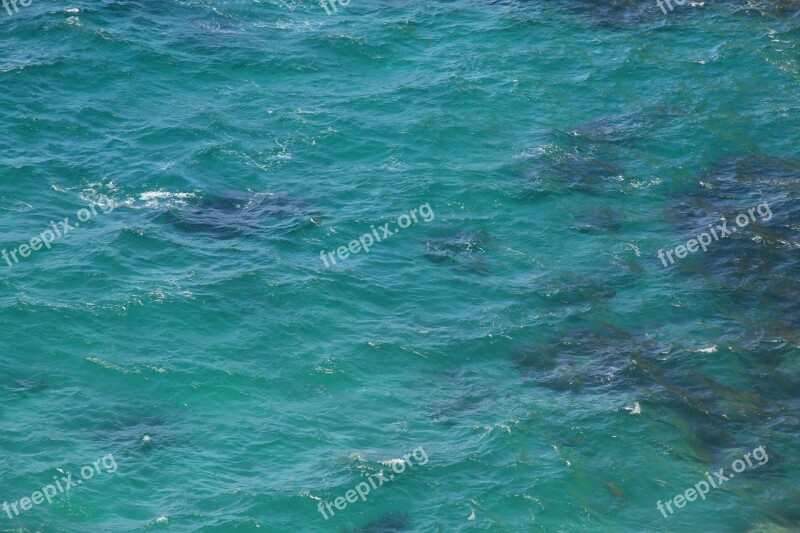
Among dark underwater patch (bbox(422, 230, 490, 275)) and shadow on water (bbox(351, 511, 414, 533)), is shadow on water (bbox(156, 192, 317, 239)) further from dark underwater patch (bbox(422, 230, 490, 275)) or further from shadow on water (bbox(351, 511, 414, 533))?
shadow on water (bbox(351, 511, 414, 533))

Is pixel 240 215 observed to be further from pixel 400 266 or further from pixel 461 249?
pixel 461 249

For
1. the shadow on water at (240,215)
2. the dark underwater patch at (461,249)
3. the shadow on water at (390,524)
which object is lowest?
the shadow on water at (390,524)

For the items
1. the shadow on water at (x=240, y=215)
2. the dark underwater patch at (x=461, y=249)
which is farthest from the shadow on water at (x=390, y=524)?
the shadow on water at (x=240, y=215)

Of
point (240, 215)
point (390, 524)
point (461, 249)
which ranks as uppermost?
point (240, 215)

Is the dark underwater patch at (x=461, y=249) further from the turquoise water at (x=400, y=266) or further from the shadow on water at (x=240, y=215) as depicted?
the shadow on water at (x=240, y=215)

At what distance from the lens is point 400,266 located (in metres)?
80.7

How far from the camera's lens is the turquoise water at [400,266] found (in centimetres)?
6306

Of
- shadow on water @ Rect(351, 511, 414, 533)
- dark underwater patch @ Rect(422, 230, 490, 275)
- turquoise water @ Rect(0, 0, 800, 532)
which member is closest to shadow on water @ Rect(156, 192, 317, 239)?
turquoise water @ Rect(0, 0, 800, 532)

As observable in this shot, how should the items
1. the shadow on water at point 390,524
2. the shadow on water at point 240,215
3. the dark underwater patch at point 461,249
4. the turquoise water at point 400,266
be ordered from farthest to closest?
the shadow on water at point 240,215
the dark underwater patch at point 461,249
the turquoise water at point 400,266
the shadow on water at point 390,524

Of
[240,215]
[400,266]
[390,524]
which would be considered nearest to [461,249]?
[400,266]

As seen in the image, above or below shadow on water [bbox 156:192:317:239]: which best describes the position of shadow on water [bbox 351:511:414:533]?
below

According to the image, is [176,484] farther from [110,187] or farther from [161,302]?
[110,187]

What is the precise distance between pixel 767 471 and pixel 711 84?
4855cm

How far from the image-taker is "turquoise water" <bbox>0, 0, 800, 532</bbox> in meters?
63.1
